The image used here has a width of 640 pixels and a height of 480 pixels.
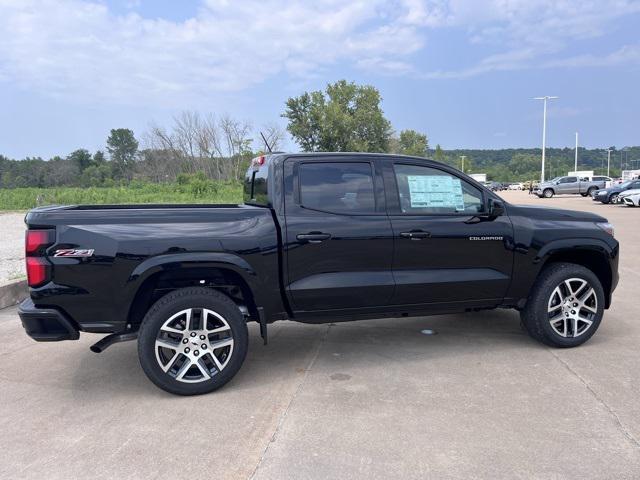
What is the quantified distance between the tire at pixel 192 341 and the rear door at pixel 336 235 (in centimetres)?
56

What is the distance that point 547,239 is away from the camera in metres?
4.54

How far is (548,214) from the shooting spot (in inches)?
183

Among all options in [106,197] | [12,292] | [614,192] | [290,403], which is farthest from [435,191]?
[106,197]

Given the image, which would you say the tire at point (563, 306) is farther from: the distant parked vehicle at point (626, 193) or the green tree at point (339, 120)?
the green tree at point (339, 120)

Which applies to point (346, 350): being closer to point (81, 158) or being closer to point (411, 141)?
point (411, 141)

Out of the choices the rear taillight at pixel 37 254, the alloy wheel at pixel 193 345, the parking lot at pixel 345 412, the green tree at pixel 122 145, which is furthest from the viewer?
the green tree at pixel 122 145

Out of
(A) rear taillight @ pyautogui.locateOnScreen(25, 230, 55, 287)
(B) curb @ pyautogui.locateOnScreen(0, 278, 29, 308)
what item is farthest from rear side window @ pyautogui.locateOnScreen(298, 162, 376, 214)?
(B) curb @ pyautogui.locateOnScreen(0, 278, 29, 308)

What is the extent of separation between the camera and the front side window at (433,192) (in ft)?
14.2

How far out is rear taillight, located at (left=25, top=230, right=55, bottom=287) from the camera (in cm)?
345

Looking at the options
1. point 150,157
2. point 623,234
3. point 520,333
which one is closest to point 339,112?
point 150,157

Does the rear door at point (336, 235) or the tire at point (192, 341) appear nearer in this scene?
the tire at point (192, 341)

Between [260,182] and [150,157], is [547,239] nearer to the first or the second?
[260,182]

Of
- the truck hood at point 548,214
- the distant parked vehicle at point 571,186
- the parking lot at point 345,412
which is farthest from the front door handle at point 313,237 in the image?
the distant parked vehicle at point 571,186

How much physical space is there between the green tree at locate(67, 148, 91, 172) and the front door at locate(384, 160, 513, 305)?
283 feet
